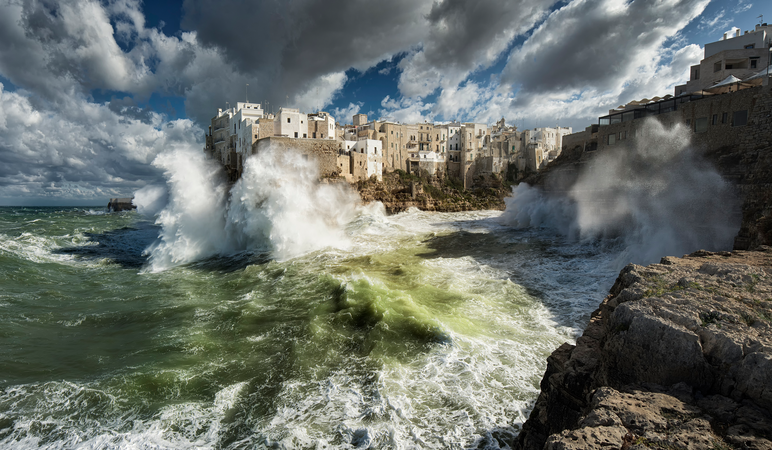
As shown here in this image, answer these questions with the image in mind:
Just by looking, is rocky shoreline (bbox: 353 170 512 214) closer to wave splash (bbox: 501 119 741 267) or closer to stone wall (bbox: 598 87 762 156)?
wave splash (bbox: 501 119 741 267)

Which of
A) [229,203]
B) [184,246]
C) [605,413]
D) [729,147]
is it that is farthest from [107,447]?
[729,147]

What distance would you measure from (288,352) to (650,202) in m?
17.7

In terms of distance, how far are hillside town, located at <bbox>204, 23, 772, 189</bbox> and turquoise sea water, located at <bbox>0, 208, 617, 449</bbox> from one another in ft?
32.2

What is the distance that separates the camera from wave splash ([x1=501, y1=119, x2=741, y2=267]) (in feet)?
43.3

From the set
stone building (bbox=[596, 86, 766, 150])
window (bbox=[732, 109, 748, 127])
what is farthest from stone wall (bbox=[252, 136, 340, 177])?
window (bbox=[732, 109, 748, 127])

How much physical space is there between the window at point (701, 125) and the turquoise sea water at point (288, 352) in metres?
8.45

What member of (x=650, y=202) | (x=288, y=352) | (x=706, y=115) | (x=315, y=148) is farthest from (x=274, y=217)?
(x=706, y=115)

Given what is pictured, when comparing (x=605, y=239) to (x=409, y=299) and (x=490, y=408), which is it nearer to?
(x=409, y=299)

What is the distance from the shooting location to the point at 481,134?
64.1 m

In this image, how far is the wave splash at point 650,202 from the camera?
13188 millimetres

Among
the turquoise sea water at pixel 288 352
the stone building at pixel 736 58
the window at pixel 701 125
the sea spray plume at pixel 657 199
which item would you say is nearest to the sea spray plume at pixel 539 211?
the sea spray plume at pixel 657 199

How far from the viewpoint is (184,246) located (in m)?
19.1

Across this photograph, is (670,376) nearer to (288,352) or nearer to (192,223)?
(288,352)

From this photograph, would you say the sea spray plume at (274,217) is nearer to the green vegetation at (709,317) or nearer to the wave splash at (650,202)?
the wave splash at (650,202)
